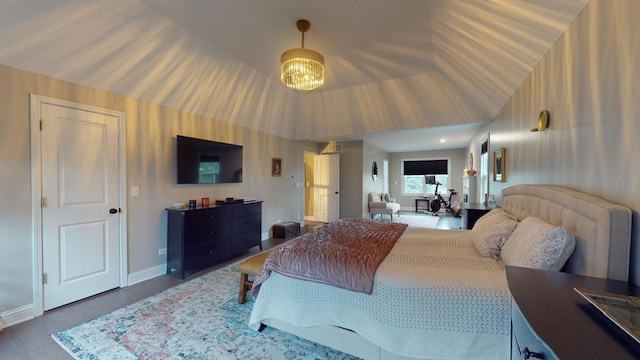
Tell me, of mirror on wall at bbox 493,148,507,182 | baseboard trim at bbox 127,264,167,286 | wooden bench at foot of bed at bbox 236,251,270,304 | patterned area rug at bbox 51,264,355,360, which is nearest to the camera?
patterned area rug at bbox 51,264,355,360

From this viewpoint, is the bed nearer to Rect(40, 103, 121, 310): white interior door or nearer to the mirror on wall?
the mirror on wall

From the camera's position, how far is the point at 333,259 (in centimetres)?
183

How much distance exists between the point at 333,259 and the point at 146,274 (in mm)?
2810

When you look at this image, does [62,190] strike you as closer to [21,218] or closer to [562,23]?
[21,218]

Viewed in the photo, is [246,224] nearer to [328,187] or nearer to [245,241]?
[245,241]

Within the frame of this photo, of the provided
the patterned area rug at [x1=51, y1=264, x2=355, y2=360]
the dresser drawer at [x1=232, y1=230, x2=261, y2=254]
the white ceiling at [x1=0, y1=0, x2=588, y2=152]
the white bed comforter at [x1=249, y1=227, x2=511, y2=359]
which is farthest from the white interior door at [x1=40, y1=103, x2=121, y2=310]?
the white bed comforter at [x1=249, y1=227, x2=511, y2=359]

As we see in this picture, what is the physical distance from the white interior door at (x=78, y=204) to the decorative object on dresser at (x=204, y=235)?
0.60 metres

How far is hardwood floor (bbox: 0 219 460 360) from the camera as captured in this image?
1.87 meters

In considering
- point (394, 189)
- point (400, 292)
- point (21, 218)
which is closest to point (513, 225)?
point (400, 292)

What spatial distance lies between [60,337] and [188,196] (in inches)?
80.6

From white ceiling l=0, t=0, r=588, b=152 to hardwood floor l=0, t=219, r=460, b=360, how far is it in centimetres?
231

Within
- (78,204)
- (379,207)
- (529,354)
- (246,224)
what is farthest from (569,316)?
(379,207)

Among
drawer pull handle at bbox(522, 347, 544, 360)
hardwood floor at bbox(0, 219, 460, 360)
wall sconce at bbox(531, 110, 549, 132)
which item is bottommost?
hardwood floor at bbox(0, 219, 460, 360)

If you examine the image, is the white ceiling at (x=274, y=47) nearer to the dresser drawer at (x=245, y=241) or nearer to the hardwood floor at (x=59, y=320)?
the dresser drawer at (x=245, y=241)
